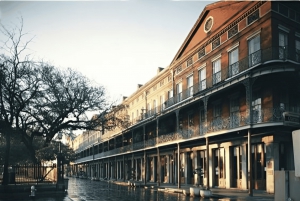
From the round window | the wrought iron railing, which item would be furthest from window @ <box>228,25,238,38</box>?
the round window

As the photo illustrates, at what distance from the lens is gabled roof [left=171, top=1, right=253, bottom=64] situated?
25806 millimetres

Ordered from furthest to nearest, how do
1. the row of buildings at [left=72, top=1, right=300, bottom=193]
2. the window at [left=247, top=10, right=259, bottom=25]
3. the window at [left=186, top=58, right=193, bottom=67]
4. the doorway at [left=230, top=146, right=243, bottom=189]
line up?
the window at [left=186, top=58, right=193, bottom=67] → the doorway at [left=230, top=146, right=243, bottom=189] → the window at [left=247, top=10, right=259, bottom=25] → the row of buildings at [left=72, top=1, right=300, bottom=193]

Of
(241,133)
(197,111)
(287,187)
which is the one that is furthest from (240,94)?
(287,187)

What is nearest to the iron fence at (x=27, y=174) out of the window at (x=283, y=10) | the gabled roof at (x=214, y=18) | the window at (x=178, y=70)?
the gabled roof at (x=214, y=18)

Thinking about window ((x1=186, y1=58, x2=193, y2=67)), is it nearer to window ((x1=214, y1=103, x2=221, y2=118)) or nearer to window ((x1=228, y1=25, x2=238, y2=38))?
window ((x1=214, y1=103, x2=221, y2=118))

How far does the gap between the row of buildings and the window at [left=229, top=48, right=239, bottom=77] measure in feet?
0.22

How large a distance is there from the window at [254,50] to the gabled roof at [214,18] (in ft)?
8.17

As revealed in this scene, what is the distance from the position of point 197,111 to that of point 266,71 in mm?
11152

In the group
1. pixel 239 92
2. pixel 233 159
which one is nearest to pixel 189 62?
pixel 239 92

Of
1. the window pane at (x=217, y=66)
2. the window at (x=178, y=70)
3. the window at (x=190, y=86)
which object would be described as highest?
the window at (x=178, y=70)

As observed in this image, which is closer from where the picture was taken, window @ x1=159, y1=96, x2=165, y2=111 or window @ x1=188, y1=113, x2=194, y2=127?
window @ x1=188, y1=113, x2=194, y2=127

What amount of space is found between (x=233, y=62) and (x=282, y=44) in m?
3.93

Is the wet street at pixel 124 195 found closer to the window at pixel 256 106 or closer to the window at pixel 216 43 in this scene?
the window at pixel 256 106

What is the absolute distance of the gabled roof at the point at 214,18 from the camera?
84.7ft
